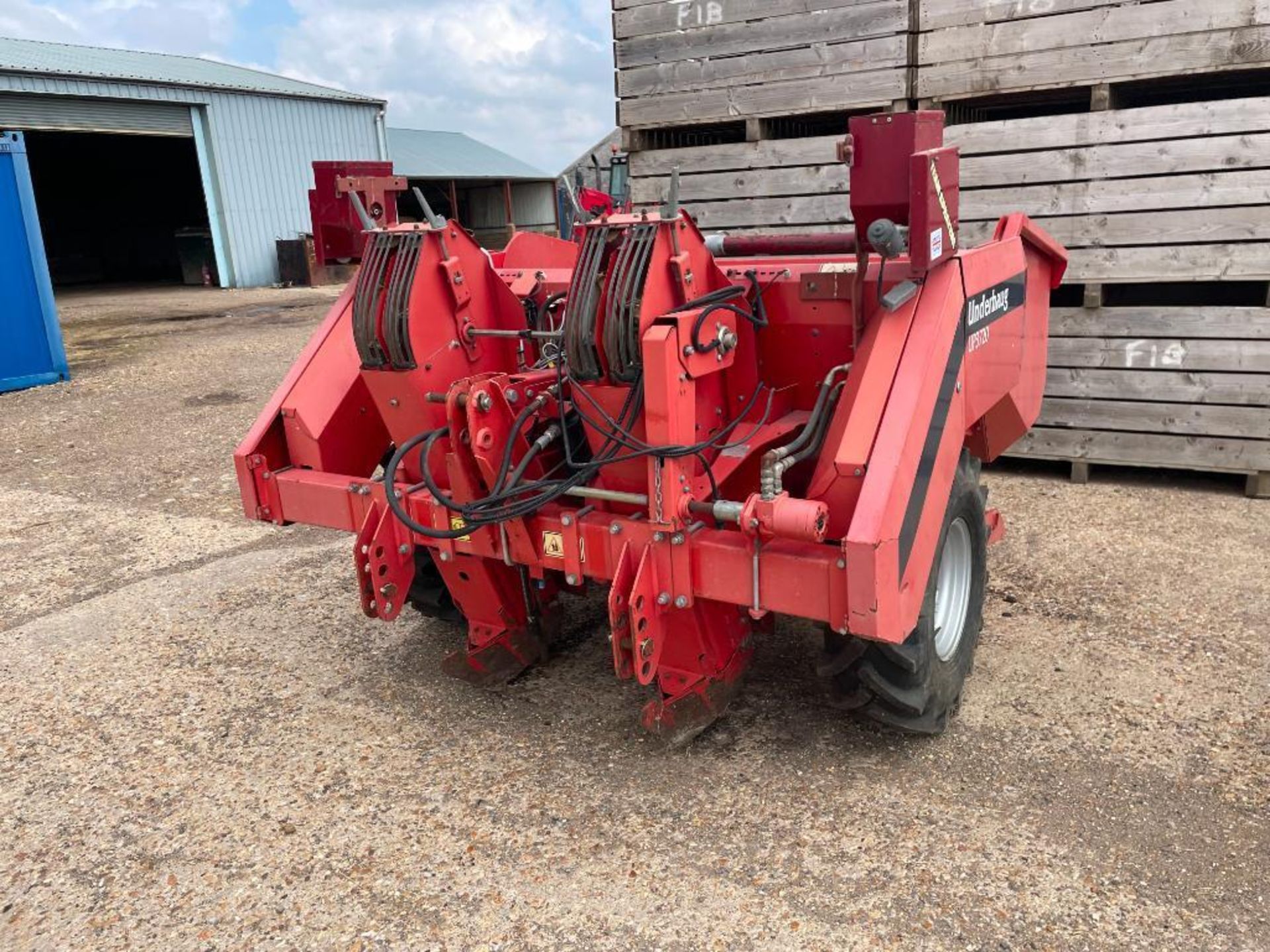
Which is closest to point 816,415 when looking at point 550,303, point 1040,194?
point 550,303

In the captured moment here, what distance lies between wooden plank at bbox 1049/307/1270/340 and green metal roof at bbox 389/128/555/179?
68.8ft

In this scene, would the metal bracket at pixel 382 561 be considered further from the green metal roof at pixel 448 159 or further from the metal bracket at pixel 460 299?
the green metal roof at pixel 448 159

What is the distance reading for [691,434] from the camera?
104 inches

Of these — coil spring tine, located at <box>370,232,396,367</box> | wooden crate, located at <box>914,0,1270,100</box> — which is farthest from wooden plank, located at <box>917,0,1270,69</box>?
coil spring tine, located at <box>370,232,396,367</box>

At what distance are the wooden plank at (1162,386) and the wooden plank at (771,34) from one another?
202cm

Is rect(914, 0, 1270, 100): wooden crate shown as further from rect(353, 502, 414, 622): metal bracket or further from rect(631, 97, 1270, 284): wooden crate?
rect(353, 502, 414, 622): metal bracket

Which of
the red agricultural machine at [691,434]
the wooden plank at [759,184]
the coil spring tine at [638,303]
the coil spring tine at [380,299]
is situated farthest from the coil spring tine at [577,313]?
the wooden plank at [759,184]

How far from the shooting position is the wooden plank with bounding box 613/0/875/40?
5312 mm

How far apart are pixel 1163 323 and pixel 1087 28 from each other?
1.48 m

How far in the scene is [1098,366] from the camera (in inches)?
207

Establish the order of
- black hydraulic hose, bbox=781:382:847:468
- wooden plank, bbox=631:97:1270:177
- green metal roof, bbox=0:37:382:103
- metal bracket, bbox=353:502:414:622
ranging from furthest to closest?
green metal roof, bbox=0:37:382:103 → wooden plank, bbox=631:97:1270:177 → metal bracket, bbox=353:502:414:622 → black hydraulic hose, bbox=781:382:847:468

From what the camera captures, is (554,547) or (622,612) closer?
(622,612)

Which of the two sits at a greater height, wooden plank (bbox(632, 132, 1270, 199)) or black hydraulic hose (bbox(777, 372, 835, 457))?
wooden plank (bbox(632, 132, 1270, 199))

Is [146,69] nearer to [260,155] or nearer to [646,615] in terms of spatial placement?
[260,155]
